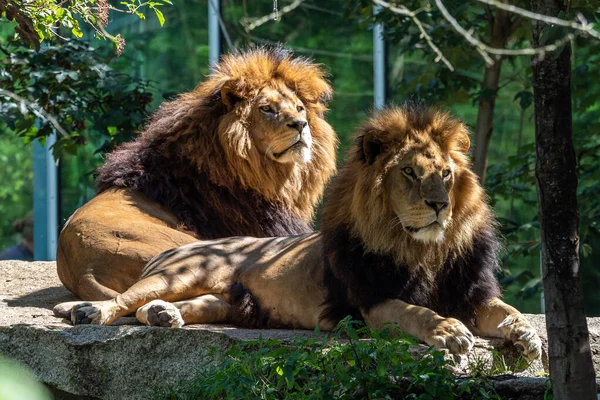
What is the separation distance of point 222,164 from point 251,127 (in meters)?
0.28

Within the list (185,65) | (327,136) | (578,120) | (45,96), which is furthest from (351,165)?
(185,65)

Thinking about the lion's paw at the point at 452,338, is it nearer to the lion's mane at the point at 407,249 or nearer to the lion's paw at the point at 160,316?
the lion's mane at the point at 407,249

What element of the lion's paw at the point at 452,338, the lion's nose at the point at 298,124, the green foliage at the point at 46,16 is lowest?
the lion's paw at the point at 452,338

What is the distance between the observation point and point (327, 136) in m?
6.62

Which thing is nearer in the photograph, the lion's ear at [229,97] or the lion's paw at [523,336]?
the lion's paw at [523,336]

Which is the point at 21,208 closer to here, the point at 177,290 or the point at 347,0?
the point at 347,0

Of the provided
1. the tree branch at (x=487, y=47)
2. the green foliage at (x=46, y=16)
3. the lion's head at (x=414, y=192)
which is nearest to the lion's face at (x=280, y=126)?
the green foliage at (x=46, y=16)

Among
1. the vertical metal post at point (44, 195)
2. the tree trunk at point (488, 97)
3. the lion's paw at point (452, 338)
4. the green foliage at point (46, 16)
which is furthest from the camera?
the vertical metal post at point (44, 195)

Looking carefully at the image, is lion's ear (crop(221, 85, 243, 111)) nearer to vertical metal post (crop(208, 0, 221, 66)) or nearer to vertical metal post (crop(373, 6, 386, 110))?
vertical metal post (crop(373, 6, 386, 110))

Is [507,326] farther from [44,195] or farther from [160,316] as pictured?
[44,195]

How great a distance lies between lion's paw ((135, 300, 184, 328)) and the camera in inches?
184

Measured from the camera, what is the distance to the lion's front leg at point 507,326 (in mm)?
4227

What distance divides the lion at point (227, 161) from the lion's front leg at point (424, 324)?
174 centimetres

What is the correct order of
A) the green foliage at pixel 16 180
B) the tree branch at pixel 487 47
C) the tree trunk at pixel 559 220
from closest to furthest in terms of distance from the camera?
the tree branch at pixel 487 47, the tree trunk at pixel 559 220, the green foliage at pixel 16 180
